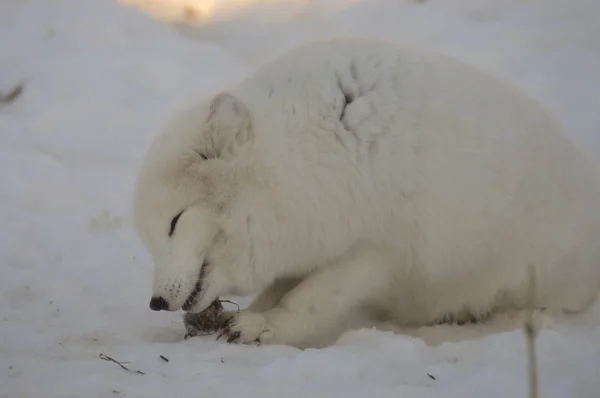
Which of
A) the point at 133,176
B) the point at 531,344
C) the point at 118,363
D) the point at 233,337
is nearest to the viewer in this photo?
the point at 531,344

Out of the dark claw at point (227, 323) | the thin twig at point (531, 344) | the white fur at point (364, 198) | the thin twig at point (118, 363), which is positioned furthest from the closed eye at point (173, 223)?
the thin twig at point (531, 344)

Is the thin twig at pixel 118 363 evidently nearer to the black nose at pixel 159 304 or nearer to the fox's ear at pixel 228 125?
the black nose at pixel 159 304

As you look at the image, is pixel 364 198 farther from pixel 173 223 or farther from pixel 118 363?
pixel 118 363

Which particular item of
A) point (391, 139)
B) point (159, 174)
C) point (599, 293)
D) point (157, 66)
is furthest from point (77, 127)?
point (599, 293)

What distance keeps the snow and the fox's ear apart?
78 cm

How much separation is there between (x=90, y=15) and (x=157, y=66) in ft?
3.56

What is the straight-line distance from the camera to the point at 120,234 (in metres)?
4.29

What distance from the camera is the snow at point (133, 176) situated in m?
2.13

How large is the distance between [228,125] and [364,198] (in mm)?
624

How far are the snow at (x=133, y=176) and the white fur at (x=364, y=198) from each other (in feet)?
0.68

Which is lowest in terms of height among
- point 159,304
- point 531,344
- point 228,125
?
point 159,304

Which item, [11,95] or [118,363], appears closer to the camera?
[118,363]

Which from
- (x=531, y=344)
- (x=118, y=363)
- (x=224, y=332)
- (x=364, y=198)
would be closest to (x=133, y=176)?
(x=224, y=332)

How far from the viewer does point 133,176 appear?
5.14 m
